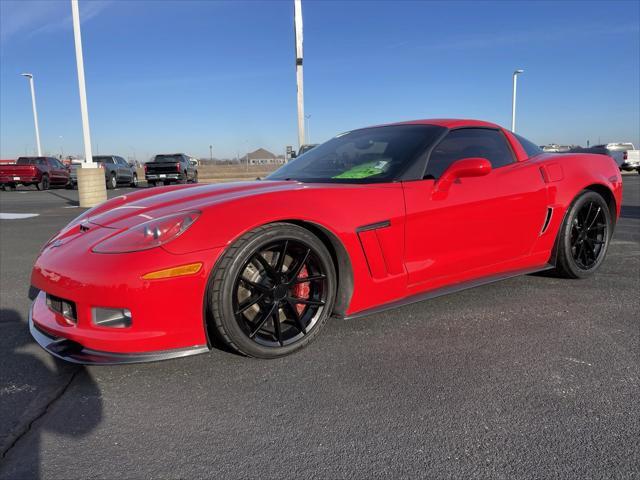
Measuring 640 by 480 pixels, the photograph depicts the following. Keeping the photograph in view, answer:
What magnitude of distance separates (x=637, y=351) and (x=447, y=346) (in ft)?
3.23

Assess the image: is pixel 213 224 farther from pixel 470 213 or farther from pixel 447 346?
pixel 470 213

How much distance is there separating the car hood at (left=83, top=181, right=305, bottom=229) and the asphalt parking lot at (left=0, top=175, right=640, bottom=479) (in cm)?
79

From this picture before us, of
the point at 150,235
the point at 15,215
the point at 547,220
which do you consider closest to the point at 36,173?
the point at 15,215

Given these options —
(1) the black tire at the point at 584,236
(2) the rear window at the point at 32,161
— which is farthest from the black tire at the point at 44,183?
(1) the black tire at the point at 584,236

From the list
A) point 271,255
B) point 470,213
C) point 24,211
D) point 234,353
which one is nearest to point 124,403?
point 234,353

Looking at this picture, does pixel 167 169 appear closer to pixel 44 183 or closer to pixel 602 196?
pixel 44 183

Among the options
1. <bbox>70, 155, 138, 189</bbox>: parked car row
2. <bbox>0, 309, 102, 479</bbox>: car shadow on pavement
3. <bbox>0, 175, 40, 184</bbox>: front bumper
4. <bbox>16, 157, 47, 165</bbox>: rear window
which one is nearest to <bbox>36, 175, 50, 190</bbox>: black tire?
<bbox>0, 175, 40, 184</bbox>: front bumper

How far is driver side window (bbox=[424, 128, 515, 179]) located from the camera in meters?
3.06

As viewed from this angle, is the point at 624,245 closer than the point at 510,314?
No

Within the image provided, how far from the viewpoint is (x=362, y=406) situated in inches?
77.3

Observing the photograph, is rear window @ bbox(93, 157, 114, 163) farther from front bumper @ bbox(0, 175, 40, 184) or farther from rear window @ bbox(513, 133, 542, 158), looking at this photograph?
rear window @ bbox(513, 133, 542, 158)

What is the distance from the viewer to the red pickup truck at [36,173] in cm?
2020

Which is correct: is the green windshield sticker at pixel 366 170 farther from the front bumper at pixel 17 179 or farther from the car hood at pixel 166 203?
the front bumper at pixel 17 179

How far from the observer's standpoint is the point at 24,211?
35.0ft
